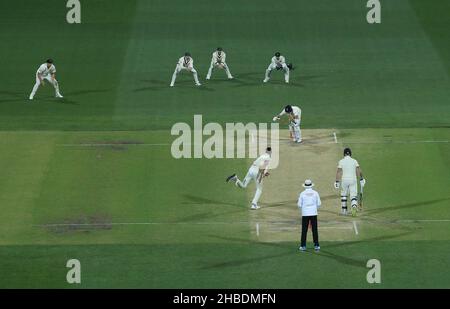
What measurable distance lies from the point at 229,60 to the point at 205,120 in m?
12.5

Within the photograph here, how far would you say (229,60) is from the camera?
72.6 metres

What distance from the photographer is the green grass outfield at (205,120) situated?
42.8 m

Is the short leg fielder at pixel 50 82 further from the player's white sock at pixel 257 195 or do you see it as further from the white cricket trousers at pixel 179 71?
the player's white sock at pixel 257 195

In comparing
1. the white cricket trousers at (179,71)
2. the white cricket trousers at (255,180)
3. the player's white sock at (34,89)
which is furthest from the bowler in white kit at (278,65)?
the white cricket trousers at (255,180)

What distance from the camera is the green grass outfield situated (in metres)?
42.8

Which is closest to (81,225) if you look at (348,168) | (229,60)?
(348,168)

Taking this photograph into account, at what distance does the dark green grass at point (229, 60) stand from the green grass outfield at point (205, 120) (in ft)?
0.51

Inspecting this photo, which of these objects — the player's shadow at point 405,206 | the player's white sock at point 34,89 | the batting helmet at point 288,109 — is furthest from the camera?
the player's white sock at point 34,89

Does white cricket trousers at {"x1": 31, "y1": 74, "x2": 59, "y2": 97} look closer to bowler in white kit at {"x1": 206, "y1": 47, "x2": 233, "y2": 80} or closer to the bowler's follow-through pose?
bowler in white kit at {"x1": 206, "y1": 47, "x2": 233, "y2": 80}

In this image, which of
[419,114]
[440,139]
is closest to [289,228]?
[440,139]

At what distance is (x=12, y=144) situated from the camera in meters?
56.5

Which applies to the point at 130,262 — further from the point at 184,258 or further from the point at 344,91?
the point at 344,91

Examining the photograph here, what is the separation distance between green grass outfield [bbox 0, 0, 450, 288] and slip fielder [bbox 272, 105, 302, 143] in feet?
6.21

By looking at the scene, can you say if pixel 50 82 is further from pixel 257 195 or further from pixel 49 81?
pixel 257 195
